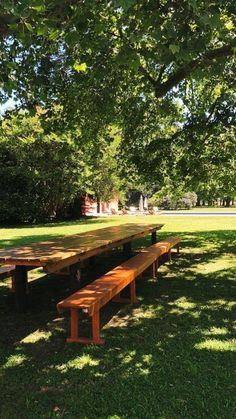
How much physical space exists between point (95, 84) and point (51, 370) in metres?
6.36

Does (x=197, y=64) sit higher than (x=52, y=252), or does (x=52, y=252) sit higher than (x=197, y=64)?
(x=197, y=64)

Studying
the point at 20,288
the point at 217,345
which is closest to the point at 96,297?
the point at 217,345

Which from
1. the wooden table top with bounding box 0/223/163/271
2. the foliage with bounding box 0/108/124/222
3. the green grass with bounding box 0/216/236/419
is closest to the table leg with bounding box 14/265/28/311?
the green grass with bounding box 0/216/236/419

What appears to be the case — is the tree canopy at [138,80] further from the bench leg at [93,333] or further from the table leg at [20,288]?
the bench leg at [93,333]

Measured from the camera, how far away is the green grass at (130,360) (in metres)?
3.43

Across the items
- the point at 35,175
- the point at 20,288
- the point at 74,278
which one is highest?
the point at 35,175

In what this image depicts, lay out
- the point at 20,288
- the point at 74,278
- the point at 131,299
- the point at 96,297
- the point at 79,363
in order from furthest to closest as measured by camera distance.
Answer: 1. the point at 131,299
2. the point at 74,278
3. the point at 20,288
4. the point at 96,297
5. the point at 79,363

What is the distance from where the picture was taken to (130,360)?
4.31 m

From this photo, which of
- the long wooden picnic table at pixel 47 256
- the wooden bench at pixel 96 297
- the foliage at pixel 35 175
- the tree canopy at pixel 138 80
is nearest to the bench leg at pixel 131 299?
the wooden bench at pixel 96 297

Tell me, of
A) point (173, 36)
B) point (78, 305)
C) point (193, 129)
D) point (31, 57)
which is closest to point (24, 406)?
point (78, 305)

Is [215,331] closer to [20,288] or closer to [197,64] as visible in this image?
[20,288]

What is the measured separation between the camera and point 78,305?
4.44 meters

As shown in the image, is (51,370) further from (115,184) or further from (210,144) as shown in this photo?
(115,184)

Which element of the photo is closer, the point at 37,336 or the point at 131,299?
the point at 37,336
